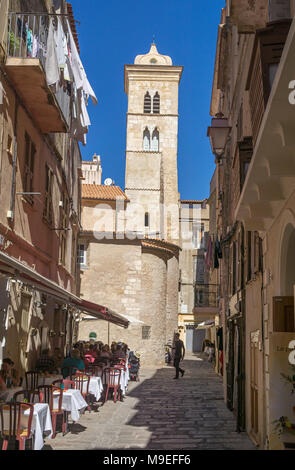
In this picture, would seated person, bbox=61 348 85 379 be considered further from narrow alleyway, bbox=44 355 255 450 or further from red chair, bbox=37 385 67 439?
red chair, bbox=37 385 67 439

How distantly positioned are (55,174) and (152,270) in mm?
17200

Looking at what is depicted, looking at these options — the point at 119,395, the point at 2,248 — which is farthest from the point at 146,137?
the point at 2,248

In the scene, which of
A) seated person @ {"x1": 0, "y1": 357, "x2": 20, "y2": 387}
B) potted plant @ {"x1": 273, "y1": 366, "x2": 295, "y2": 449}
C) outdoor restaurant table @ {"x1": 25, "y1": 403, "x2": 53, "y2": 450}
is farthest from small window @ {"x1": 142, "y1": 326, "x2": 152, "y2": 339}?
potted plant @ {"x1": 273, "y1": 366, "x2": 295, "y2": 449}

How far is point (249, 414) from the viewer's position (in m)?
10.3

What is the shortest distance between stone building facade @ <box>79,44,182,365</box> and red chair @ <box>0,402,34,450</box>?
61.6 feet

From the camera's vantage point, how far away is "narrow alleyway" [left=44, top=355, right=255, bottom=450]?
30.1ft

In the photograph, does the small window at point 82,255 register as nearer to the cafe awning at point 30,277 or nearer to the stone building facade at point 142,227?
the stone building facade at point 142,227

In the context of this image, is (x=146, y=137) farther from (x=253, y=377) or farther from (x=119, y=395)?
(x=253, y=377)

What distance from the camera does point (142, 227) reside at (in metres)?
45.0

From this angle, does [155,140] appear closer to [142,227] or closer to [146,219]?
[146,219]

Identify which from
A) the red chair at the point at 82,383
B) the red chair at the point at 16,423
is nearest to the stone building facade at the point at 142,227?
the red chair at the point at 82,383

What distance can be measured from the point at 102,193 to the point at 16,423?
3307 centimetres

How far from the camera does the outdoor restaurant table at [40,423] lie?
7.40 meters

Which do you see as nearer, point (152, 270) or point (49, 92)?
point (49, 92)
